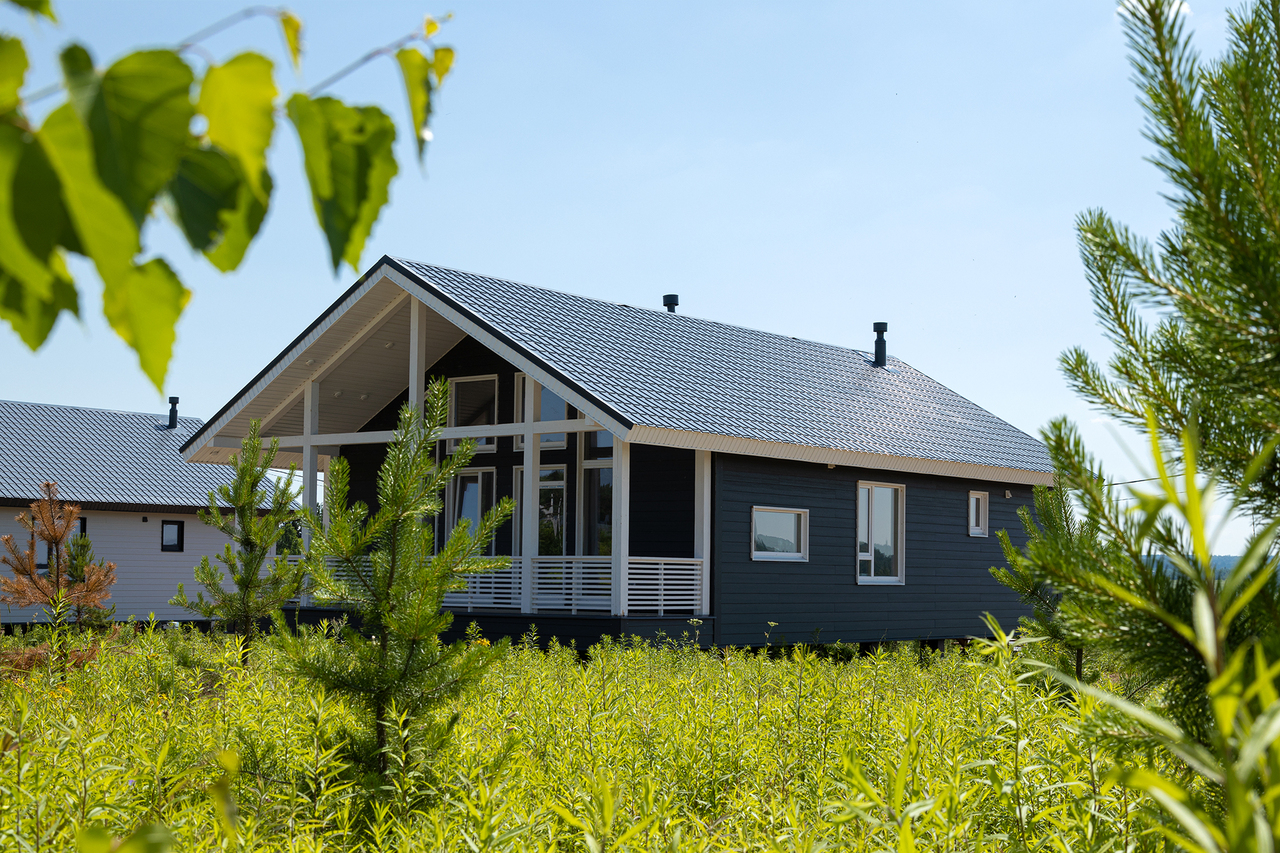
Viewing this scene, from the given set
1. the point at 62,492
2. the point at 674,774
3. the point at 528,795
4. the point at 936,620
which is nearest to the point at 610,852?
the point at 528,795

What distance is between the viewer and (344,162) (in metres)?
0.99

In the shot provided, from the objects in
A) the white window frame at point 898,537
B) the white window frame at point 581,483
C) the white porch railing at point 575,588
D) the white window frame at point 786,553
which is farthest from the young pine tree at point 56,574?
the white window frame at point 898,537

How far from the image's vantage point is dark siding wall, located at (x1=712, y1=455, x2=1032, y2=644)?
15797 millimetres

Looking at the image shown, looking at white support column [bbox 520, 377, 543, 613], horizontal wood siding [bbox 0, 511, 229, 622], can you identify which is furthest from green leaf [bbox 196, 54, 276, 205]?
horizontal wood siding [bbox 0, 511, 229, 622]

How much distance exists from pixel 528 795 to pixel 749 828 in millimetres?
1019

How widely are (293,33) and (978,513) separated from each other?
68.2ft

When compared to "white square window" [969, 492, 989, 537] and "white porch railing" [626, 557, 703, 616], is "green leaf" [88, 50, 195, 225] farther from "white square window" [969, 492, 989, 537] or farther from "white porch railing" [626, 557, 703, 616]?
"white square window" [969, 492, 989, 537]

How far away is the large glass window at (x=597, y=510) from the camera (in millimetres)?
17016

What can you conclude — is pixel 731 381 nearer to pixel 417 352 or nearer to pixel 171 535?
pixel 417 352

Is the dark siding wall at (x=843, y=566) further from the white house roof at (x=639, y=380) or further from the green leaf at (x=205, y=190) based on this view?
the green leaf at (x=205, y=190)

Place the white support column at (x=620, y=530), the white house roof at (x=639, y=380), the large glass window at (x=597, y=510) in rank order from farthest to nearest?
the large glass window at (x=597, y=510) → the white house roof at (x=639, y=380) → the white support column at (x=620, y=530)

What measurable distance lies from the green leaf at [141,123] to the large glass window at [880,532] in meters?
17.7

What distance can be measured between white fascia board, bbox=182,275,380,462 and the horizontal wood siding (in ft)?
30.0

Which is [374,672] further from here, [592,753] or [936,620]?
[936,620]
